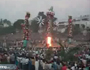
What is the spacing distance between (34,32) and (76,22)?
91 centimetres

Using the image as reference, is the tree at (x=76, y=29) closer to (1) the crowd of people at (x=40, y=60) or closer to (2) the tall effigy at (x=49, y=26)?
(1) the crowd of people at (x=40, y=60)

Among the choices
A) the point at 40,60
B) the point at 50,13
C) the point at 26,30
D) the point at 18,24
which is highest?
the point at 50,13

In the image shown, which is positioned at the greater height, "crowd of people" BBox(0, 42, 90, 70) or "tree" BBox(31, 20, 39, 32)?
"tree" BBox(31, 20, 39, 32)

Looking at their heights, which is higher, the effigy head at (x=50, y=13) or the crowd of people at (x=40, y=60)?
the effigy head at (x=50, y=13)

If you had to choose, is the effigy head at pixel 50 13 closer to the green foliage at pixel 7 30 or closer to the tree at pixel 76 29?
the tree at pixel 76 29

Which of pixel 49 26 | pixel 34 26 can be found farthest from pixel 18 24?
pixel 49 26

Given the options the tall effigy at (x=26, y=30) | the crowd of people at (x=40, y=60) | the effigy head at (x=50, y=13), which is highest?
the effigy head at (x=50, y=13)

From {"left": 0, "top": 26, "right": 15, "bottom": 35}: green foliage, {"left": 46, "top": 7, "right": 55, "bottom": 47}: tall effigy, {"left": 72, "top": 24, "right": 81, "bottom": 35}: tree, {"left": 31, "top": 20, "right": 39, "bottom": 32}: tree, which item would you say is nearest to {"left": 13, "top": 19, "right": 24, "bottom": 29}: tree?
{"left": 0, "top": 26, "right": 15, "bottom": 35}: green foliage

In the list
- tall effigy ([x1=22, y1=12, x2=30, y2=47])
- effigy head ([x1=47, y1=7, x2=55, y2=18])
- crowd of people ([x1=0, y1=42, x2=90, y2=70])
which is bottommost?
crowd of people ([x1=0, y1=42, x2=90, y2=70])

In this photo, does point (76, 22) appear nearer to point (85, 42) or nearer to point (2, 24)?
point (85, 42)

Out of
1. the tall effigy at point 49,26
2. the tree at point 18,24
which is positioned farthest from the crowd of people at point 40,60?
the tree at point 18,24

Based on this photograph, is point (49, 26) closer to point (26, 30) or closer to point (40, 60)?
point (26, 30)

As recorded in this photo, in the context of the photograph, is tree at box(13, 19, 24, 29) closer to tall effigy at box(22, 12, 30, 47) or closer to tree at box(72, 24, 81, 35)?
tall effigy at box(22, 12, 30, 47)

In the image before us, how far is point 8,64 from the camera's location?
288 inches
